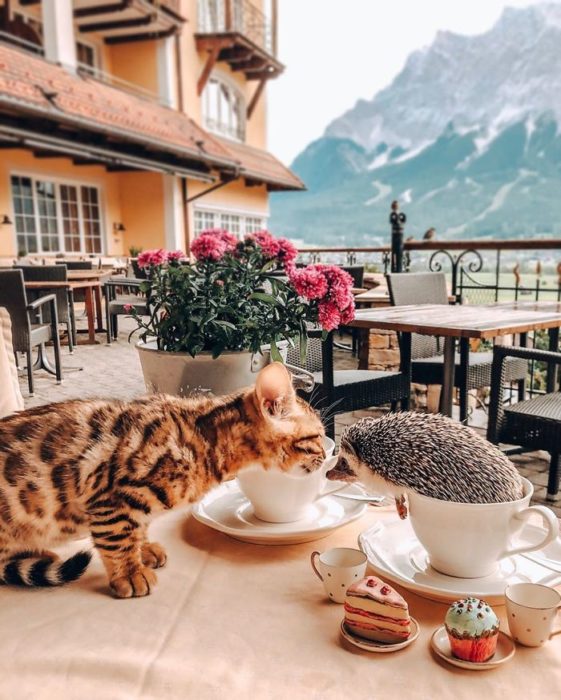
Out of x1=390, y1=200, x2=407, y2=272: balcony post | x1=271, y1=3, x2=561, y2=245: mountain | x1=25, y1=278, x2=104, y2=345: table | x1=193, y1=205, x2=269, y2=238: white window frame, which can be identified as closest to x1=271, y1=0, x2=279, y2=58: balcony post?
x1=193, y1=205, x2=269, y2=238: white window frame

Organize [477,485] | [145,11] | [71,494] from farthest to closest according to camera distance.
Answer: [145,11] → [71,494] → [477,485]

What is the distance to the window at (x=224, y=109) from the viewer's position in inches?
644

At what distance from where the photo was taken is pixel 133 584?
811mm

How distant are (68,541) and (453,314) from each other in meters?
2.93

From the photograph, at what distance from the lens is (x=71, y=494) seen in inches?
34.9

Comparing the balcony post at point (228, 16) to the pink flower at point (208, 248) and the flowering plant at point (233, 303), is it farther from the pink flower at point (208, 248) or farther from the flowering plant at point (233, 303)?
the flowering plant at point (233, 303)

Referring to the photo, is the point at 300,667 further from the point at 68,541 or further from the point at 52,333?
the point at 52,333

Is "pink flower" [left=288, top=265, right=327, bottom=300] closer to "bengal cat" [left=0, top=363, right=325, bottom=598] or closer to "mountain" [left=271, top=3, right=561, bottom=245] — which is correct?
"bengal cat" [left=0, top=363, right=325, bottom=598]

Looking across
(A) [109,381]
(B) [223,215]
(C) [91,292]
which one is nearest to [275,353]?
(A) [109,381]

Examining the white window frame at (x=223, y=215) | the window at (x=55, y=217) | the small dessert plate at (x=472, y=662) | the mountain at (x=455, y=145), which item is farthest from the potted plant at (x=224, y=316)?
the mountain at (x=455, y=145)

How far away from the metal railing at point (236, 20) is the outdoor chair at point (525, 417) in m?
14.9

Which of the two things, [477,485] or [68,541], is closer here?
[477,485]

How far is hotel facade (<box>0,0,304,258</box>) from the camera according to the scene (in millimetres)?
10195

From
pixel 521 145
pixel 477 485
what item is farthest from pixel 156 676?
pixel 521 145
